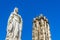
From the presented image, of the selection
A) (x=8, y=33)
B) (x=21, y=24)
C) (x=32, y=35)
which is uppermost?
(x=32, y=35)

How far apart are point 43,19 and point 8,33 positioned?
713 centimetres

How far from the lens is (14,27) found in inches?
524

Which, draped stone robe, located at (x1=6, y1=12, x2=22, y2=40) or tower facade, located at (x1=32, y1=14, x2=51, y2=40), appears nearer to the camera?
draped stone robe, located at (x1=6, y1=12, x2=22, y2=40)

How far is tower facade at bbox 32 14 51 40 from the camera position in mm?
17484

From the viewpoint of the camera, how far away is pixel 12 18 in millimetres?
13961

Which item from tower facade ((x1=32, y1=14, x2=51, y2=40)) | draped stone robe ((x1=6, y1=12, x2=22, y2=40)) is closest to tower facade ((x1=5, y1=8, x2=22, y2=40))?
draped stone robe ((x1=6, y1=12, x2=22, y2=40))

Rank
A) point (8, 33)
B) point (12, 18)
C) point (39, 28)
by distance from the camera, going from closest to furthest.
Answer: point (8, 33) < point (12, 18) < point (39, 28)

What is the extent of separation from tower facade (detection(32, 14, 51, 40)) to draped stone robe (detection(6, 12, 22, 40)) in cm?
376

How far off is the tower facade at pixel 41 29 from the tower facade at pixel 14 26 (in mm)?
3720

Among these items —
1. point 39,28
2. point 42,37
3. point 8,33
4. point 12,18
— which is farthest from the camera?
point 39,28

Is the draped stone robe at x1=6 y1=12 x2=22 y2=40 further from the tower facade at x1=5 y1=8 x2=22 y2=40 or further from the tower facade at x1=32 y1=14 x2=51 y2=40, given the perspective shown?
the tower facade at x1=32 y1=14 x2=51 y2=40

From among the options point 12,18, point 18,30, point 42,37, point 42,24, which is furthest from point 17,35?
point 42,24

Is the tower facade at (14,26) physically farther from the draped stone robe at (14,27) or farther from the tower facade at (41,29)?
the tower facade at (41,29)

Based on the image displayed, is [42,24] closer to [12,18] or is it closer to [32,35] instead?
[32,35]
